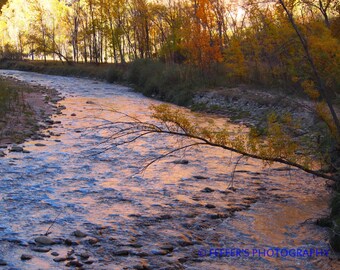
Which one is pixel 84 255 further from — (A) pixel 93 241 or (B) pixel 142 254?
(B) pixel 142 254

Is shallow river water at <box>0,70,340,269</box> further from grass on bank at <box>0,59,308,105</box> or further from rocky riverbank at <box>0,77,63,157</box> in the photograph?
grass on bank at <box>0,59,308,105</box>

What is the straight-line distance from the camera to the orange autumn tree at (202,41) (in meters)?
26.1

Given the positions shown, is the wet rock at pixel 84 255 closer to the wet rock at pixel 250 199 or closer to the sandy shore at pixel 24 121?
the wet rock at pixel 250 199

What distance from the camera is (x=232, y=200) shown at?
8156 millimetres

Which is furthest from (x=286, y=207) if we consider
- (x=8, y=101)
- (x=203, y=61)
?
(x=203, y=61)

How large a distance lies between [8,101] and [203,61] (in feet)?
39.4

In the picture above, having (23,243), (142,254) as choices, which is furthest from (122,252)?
(23,243)

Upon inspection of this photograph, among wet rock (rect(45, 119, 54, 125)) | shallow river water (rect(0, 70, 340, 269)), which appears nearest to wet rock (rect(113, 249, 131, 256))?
shallow river water (rect(0, 70, 340, 269))

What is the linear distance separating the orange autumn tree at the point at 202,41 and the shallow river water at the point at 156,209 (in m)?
15.0

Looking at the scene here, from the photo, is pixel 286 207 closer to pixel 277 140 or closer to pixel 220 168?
pixel 277 140

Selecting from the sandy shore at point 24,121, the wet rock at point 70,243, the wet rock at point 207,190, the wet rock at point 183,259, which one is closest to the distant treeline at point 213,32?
Result: the wet rock at point 207,190

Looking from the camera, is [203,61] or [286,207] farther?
[203,61]

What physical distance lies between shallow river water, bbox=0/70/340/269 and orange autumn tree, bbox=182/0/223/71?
15.0m

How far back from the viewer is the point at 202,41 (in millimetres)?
26562
